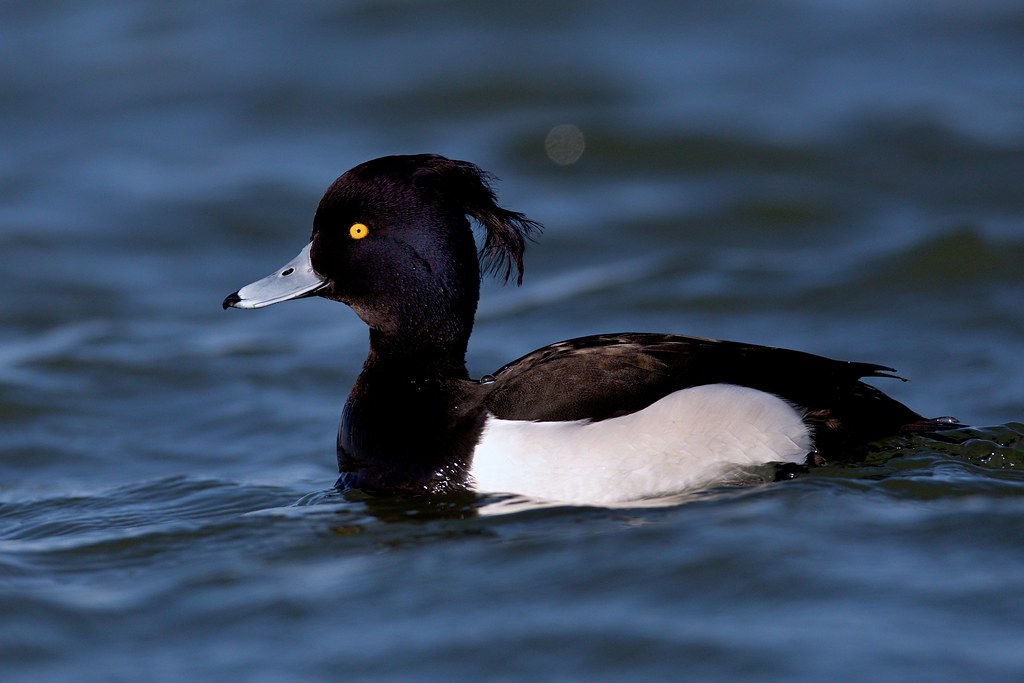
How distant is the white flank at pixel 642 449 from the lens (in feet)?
17.7

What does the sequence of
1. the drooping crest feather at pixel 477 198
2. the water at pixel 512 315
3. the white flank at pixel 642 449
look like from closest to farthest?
the water at pixel 512 315
the white flank at pixel 642 449
the drooping crest feather at pixel 477 198

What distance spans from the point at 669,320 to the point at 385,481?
363cm

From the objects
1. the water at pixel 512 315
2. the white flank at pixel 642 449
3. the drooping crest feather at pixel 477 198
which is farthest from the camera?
the drooping crest feather at pixel 477 198

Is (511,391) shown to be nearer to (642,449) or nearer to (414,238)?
(642,449)

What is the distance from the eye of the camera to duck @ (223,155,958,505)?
542 cm

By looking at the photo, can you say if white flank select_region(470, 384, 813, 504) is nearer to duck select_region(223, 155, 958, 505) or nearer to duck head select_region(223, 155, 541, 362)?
duck select_region(223, 155, 958, 505)

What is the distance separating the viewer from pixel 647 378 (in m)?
5.49

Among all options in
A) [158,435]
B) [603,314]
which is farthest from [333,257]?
[603,314]

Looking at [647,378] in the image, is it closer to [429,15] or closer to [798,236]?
[798,236]

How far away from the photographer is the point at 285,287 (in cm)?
611

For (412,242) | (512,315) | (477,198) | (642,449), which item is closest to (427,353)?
(412,242)

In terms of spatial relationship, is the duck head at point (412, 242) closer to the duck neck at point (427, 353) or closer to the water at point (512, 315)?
the duck neck at point (427, 353)

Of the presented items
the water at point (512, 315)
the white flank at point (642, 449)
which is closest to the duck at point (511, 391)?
the white flank at point (642, 449)

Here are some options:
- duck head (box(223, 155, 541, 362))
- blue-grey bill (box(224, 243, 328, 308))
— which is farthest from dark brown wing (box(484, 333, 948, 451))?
blue-grey bill (box(224, 243, 328, 308))
